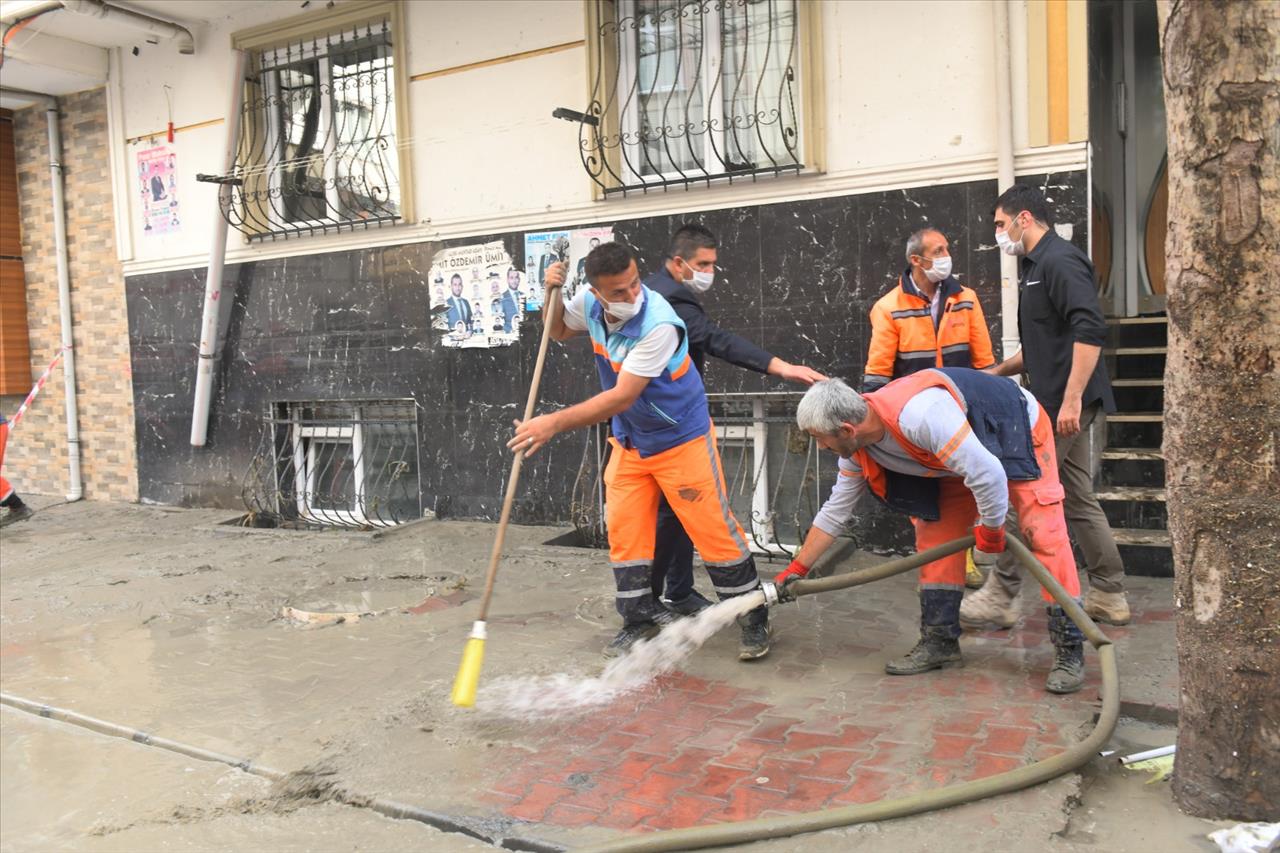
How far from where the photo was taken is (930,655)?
13.2 ft

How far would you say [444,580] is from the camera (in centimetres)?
606

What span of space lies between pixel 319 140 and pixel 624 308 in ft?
18.1

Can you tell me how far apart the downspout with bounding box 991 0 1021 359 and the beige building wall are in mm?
7995

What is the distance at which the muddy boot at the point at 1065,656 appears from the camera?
368 cm

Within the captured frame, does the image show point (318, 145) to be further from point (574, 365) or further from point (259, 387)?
point (574, 365)

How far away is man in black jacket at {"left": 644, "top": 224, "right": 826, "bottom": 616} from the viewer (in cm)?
463

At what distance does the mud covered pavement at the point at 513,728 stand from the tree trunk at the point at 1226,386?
31 cm

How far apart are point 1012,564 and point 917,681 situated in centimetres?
90

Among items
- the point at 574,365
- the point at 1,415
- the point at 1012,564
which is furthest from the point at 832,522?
the point at 1,415

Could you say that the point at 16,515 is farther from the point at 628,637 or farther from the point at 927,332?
the point at 927,332

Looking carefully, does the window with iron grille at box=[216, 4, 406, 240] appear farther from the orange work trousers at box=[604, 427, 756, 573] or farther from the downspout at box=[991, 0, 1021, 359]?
the downspout at box=[991, 0, 1021, 359]

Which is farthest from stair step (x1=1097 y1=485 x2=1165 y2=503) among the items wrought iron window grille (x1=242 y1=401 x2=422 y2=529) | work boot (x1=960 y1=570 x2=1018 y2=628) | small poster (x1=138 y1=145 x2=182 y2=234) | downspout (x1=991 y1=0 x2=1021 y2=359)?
small poster (x1=138 y1=145 x2=182 y2=234)

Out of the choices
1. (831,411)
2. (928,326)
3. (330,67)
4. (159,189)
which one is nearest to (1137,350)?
(928,326)

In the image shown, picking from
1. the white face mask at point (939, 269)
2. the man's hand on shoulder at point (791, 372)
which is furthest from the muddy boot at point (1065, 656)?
the white face mask at point (939, 269)
